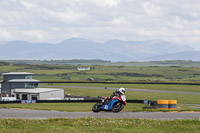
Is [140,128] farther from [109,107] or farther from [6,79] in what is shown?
[6,79]

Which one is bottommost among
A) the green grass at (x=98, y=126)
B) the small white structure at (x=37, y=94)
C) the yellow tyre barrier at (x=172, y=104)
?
the green grass at (x=98, y=126)

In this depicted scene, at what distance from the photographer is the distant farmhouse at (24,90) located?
65375 millimetres

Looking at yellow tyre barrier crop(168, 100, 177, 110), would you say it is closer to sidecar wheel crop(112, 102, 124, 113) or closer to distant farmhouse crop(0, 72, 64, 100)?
sidecar wheel crop(112, 102, 124, 113)

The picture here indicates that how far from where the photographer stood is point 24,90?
223 ft

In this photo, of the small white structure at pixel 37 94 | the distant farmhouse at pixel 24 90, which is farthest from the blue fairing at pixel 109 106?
the distant farmhouse at pixel 24 90

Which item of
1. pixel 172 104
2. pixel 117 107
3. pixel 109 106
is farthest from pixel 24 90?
pixel 117 107

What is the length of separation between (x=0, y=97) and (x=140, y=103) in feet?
101

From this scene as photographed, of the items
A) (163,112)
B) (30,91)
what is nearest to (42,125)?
(163,112)

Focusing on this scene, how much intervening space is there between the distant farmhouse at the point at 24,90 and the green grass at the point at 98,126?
1837 inches

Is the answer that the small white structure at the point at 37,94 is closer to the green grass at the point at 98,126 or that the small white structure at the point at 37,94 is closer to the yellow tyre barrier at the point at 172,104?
the yellow tyre barrier at the point at 172,104

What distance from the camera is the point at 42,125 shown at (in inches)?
699

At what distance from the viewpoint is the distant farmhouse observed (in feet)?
214

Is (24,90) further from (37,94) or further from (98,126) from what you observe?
(98,126)

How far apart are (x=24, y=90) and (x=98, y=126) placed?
52920 mm
